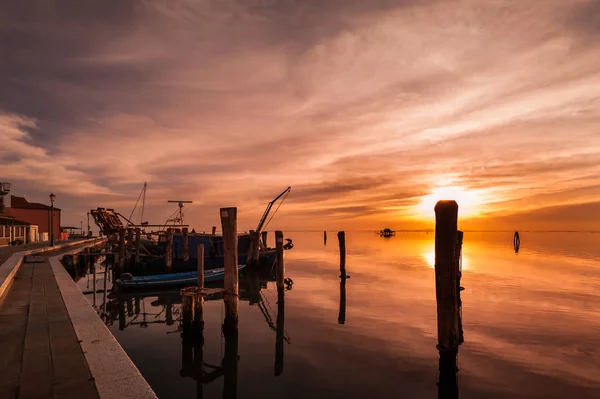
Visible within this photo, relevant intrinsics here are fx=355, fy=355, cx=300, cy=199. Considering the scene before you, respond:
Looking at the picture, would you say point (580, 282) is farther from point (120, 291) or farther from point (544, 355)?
point (120, 291)

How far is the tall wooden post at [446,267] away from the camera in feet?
33.2

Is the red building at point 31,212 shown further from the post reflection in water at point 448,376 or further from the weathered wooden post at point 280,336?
the post reflection in water at point 448,376

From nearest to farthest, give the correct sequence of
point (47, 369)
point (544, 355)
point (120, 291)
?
point (47, 369) < point (544, 355) < point (120, 291)

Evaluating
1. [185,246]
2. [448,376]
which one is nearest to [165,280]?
[185,246]

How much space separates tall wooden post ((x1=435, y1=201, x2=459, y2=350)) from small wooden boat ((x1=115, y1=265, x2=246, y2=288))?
1707cm

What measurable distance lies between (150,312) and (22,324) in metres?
10.9

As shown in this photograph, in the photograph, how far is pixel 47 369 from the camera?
5.74 m

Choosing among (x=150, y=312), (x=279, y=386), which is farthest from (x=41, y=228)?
(x=279, y=386)

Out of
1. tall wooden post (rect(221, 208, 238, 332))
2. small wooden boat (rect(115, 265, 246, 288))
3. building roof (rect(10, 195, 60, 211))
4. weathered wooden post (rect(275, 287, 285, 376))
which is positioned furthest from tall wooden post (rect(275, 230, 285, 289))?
building roof (rect(10, 195, 60, 211))

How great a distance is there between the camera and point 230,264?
42.1 feet

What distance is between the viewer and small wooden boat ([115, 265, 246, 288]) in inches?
941

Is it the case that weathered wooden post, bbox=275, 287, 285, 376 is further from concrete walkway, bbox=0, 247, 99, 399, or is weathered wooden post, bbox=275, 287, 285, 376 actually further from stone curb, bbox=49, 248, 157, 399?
concrete walkway, bbox=0, 247, 99, 399

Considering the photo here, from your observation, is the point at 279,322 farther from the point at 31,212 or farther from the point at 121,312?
the point at 31,212

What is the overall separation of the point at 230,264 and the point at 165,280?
13932 mm
